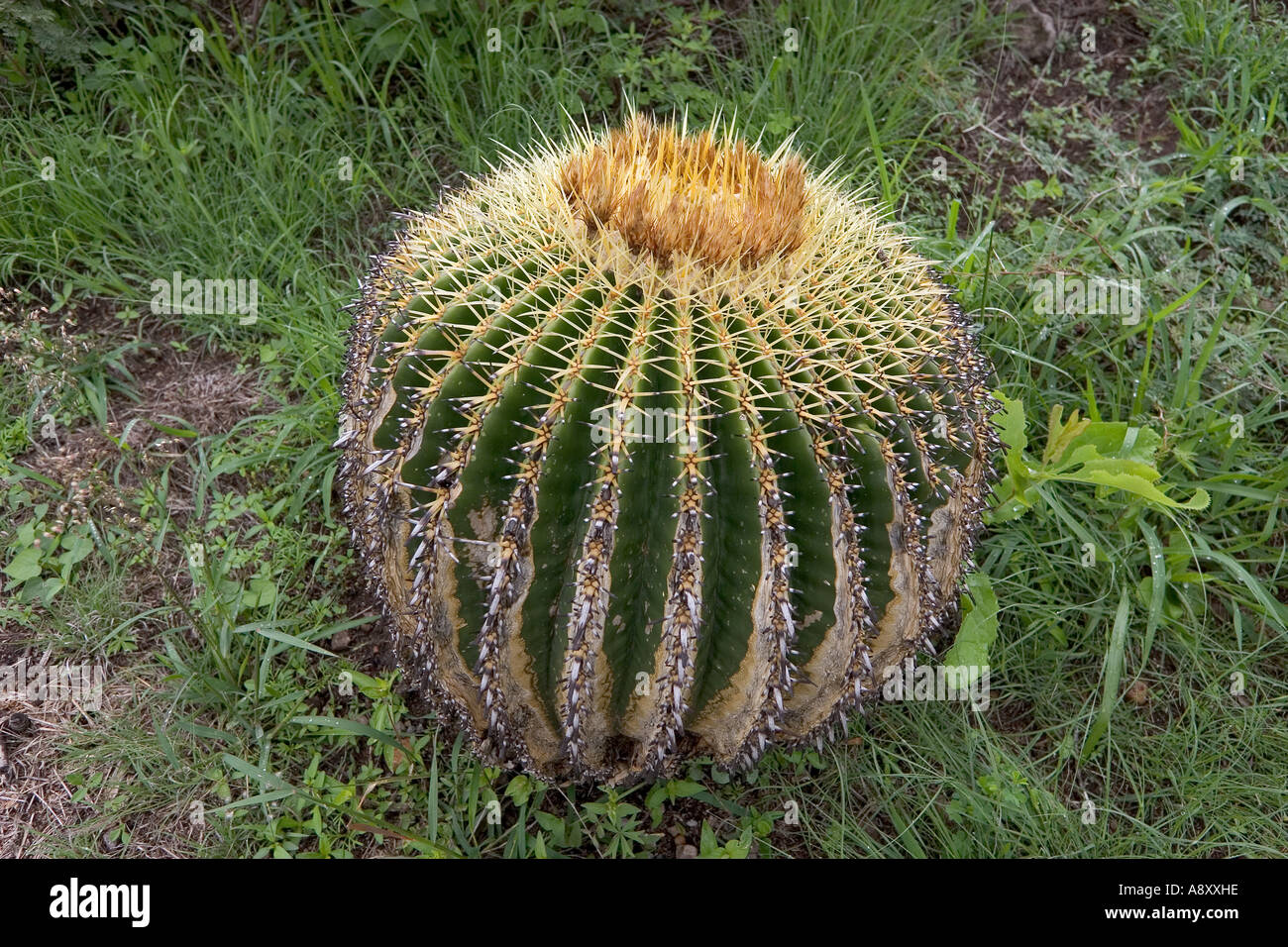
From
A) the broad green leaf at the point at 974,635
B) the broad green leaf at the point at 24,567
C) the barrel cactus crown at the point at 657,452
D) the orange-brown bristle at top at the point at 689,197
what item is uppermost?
the orange-brown bristle at top at the point at 689,197

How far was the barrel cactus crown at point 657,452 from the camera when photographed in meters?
2.06

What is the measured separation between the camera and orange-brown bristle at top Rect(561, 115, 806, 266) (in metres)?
2.09

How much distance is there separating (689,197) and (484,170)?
2266mm

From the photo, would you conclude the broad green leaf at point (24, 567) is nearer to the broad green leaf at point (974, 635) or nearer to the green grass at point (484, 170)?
the green grass at point (484, 170)

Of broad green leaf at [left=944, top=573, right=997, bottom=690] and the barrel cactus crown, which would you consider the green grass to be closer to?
broad green leaf at [left=944, top=573, right=997, bottom=690]

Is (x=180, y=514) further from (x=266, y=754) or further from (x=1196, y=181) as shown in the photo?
(x=1196, y=181)

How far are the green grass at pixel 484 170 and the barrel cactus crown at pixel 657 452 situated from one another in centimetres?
56

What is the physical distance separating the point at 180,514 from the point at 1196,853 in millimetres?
3277

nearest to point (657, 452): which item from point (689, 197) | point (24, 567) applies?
point (689, 197)

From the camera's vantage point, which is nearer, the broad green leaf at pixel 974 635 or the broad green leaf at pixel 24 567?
the broad green leaf at pixel 974 635

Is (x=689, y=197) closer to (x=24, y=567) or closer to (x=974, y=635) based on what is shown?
(x=974, y=635)

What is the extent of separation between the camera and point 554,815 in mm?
2678

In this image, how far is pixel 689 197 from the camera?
83.1 inches

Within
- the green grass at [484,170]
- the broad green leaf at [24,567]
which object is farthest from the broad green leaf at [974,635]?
the broad green leaf at [24,567]
